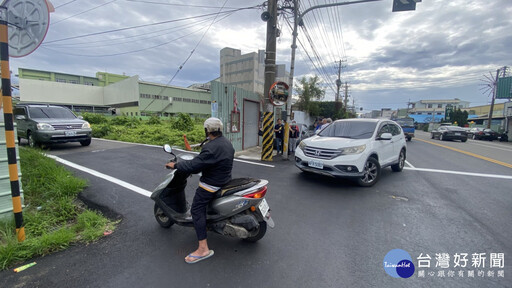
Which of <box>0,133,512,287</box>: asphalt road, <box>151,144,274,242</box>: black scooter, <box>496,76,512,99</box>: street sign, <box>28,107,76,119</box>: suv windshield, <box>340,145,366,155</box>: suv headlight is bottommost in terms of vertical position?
<box>0,133,512,287</box>: asphalt road

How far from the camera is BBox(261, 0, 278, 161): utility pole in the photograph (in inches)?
335

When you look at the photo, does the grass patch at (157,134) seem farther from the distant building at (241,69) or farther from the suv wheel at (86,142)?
the distant building at (241,69)

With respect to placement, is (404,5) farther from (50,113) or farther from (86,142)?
(50,113)

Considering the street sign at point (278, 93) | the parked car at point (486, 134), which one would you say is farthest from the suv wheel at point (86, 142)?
the parked car at point (486, 134)

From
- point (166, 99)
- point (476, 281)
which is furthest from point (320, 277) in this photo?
point (166, 99)

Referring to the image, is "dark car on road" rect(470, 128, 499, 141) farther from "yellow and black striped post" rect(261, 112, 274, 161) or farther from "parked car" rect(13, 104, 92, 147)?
"parked car" rect(13, 104, 92, 147)

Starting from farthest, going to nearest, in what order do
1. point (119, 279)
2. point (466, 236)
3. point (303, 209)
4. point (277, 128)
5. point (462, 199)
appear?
point (277, 128)
point (462, 199)
point (303, 209)
point (466, 236)
point (119, 279)

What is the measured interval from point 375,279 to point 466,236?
2.02 metres

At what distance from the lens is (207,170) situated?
8.68 feet

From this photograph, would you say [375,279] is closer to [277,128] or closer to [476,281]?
[476,281]

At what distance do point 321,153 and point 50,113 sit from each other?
33.0 feet

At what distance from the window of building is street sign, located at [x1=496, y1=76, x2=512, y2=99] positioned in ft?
130

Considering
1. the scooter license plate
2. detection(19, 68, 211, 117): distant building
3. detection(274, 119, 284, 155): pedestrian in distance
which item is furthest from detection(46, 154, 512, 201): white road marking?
detection(19, 68, 211, 117): distant building

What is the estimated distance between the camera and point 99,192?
4.38 metres
